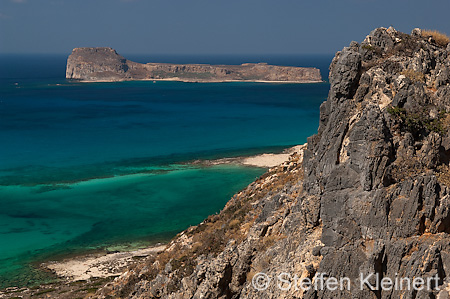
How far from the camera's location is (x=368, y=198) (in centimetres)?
1414

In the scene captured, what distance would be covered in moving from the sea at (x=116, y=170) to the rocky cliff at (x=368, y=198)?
26.7m

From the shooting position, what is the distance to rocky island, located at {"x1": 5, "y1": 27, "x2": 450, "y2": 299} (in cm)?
1364

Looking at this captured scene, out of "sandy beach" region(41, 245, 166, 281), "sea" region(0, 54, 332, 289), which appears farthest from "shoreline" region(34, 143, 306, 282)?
"sea" region(0, 54, 332, 289)

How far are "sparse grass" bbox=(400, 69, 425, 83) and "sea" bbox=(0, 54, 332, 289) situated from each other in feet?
109

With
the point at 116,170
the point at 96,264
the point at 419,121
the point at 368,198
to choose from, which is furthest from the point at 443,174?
the point at 116,170

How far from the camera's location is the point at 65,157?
8619 cm

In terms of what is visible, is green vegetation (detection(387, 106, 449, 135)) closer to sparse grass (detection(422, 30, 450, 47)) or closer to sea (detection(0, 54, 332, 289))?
sparse grass (detection(422, 30, 450, 47))

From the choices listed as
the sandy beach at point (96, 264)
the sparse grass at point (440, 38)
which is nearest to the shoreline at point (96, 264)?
the sandy beach at point (96, 264)

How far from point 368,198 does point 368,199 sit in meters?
0.03

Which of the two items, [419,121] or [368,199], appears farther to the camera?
[419,121]

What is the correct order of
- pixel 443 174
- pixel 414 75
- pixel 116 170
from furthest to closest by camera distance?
pixel 116 170, pixel 414 75, pixel 443 174

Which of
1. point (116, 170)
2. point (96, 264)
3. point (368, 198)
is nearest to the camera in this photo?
point (368, 198)

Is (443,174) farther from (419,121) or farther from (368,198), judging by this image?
(368,198)

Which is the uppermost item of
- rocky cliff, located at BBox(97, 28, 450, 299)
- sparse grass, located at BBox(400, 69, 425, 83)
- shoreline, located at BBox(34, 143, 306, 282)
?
sparse grass, located at BBox(400, 69, 425, 83)
